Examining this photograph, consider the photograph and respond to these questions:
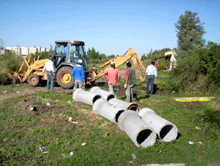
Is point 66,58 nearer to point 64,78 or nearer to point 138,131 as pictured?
point 64,78

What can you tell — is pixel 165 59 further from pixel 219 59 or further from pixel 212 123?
pixel 212 123

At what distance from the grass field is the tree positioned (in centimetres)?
1896

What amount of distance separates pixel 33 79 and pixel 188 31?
66.3 feet

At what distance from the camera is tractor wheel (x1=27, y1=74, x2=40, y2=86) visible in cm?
1273

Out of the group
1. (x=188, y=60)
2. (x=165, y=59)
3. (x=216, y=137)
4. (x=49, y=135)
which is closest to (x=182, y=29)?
(x=165, y=59)

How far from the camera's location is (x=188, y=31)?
25578 mm

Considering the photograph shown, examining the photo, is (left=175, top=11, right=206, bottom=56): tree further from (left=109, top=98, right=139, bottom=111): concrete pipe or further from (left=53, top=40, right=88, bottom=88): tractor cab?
(left=109, top=98, right=139, bottom=111): concrete pipe

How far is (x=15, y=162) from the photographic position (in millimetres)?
3986

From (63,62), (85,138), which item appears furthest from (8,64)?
(85,138)

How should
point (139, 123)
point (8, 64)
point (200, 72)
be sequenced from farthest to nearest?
point (8, 64)
point (200, 72)
point (139, 123)

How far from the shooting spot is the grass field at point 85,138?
168 inches

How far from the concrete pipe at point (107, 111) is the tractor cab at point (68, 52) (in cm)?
537

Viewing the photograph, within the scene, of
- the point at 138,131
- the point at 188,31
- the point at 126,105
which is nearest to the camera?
the point at 138,131

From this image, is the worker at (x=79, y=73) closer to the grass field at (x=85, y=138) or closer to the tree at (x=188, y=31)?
the grass field at (x=85, y=138)
